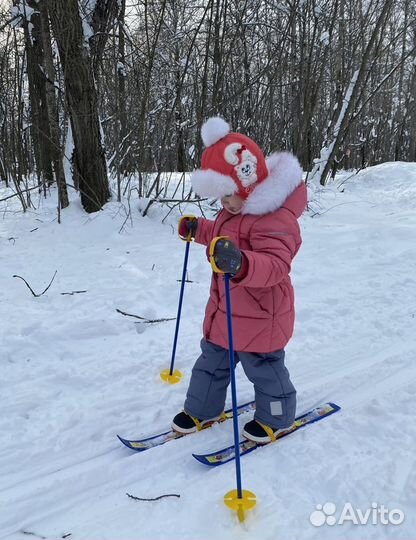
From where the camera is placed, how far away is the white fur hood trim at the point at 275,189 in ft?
7.06

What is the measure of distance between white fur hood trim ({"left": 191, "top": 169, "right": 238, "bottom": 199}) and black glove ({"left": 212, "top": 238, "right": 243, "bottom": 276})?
38cm

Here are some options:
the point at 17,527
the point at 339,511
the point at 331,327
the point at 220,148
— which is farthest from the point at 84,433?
the point at 331,327

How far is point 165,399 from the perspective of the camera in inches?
111

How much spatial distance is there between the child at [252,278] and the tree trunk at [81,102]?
4275 mm

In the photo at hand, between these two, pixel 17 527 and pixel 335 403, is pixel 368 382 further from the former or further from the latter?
pixel 17 527

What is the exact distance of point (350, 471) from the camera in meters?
2.13

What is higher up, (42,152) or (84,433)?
(42,152)

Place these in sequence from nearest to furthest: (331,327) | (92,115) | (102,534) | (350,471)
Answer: (102,534) < (350,471) < (331,327) < (92,115)

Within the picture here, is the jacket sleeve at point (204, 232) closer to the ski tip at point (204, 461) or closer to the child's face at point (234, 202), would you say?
the child's face at point (234, 202)

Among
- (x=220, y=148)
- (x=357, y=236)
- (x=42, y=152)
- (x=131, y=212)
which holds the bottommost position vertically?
(x=357, y=236)

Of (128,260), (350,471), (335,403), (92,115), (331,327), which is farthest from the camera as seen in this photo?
(92,115)

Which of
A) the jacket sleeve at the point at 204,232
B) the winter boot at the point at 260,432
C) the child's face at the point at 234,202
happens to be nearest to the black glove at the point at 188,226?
the jacket sleeve at the point at 204,232

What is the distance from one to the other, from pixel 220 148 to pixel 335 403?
63.0 inches

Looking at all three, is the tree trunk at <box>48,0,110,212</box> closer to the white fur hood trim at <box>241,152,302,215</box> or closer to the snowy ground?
the snowy ground
